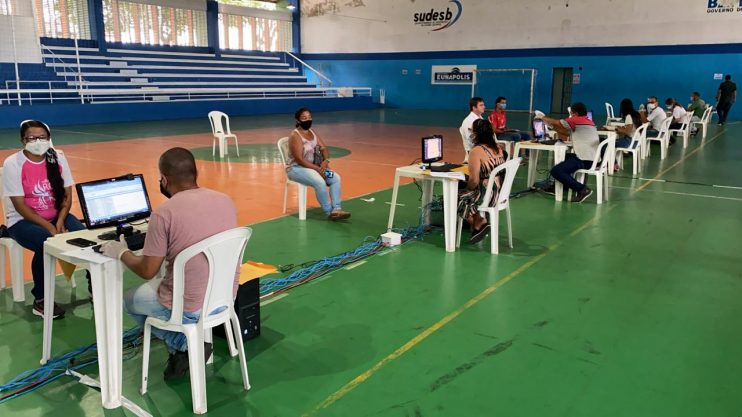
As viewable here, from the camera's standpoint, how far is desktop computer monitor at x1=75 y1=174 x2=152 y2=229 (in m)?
3.43

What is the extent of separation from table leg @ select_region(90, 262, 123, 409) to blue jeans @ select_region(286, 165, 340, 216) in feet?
12.4

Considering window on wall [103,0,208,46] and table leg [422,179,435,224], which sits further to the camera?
window on wall [103,0,208,46]

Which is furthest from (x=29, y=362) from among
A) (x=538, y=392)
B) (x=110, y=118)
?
(x=110, y=118)

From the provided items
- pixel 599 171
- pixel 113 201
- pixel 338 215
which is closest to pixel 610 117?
pixel 599 171

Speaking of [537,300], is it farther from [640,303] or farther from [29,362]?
[29,362]

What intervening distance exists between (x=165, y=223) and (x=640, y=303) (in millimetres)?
3498

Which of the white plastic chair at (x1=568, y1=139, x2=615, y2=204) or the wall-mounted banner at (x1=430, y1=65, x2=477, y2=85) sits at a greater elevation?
the wall-mounted banner at (x1=430, y1=65, x2=477, y2=85)

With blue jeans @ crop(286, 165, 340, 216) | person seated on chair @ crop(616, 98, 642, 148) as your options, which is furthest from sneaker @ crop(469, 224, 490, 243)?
person seated on chair @ crop(616, 98, 642, 148)

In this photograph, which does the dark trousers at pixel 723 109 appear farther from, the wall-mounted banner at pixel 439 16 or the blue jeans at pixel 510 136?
the blue jeans at pixel 510 136

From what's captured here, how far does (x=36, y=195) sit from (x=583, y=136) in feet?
21.3

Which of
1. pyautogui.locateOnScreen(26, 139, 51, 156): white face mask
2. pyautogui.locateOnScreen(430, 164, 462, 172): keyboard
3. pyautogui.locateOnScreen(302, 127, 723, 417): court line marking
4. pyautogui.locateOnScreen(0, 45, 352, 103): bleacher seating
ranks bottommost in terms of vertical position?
pyautogui.locateOnScreen(302, 127, 723, 417): court line marking

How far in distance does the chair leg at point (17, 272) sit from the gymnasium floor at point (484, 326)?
0.11 meters

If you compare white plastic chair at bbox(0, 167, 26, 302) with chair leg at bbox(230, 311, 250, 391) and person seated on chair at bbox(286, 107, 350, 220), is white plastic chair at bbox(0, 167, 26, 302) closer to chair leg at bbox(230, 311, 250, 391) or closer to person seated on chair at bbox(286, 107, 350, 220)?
chair leg at bbox(230, 311, 250, 391)

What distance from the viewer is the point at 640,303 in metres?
4.34
